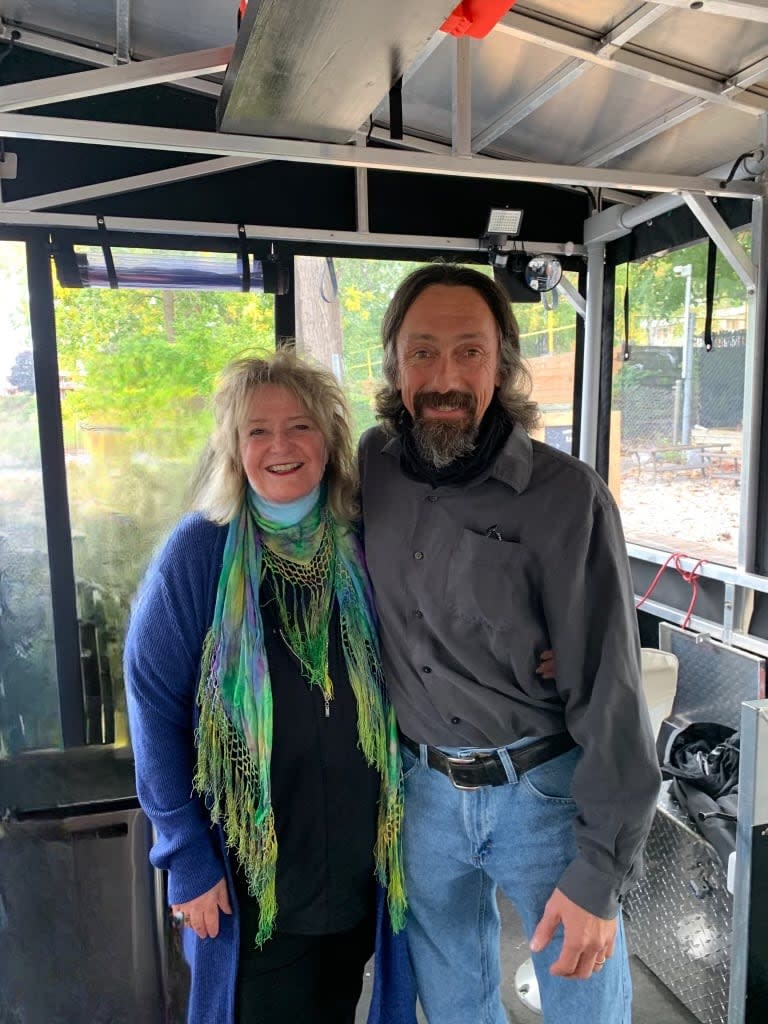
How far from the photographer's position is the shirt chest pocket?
4.17 feet

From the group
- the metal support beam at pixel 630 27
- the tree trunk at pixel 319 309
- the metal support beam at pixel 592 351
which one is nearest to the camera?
the metal support beam at pixel 630 27

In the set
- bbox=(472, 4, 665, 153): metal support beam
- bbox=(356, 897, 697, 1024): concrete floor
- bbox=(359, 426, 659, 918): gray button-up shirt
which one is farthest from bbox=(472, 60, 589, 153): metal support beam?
bbox=(356, 897, 697, 1024): concrete floor

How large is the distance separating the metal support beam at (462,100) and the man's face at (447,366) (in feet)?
2.76

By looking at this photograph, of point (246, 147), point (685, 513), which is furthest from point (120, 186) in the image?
point (685, 513)

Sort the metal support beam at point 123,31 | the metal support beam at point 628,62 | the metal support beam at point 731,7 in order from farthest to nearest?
the metal support beam at point 123,31 → the metal support beam at point 628,62 → the metal support beam at point 731,7

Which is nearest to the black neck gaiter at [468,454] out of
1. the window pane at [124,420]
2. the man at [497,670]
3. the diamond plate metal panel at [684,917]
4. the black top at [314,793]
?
the man at [497,670]

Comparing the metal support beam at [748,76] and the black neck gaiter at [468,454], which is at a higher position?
the metal support beam at [748,76]

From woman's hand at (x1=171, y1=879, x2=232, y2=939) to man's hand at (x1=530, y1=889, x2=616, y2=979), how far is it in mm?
567

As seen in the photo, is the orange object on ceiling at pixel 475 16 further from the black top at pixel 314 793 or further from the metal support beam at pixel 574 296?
the metal support beam at pixel 574 296

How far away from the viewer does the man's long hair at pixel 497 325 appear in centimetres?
147

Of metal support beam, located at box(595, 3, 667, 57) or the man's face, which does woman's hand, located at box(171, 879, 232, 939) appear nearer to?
the man's face

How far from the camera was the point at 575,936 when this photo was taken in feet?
4.08

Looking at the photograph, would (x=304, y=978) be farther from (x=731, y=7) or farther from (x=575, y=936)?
(x=731, y=7)

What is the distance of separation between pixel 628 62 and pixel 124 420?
231 centimetres
